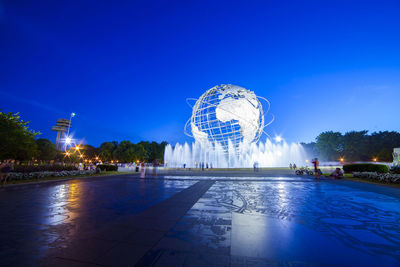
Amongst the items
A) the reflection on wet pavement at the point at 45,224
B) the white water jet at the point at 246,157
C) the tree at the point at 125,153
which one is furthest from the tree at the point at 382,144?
the tree at the point at 125,153

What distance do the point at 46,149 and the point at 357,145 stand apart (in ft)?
331

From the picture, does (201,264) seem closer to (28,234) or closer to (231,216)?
(231,216)

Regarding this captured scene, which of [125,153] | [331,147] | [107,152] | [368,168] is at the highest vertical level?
[331,147]

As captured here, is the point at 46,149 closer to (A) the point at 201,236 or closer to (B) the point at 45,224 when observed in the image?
(B) the point at 45,224

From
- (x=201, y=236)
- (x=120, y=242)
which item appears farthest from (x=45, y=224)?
(x=201, y=236)

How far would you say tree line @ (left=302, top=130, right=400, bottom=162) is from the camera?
61.9 meters

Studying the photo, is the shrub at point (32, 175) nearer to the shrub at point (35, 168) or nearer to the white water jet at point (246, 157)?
the shrub at point (35, 168)

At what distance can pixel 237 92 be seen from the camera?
2736 centimetres

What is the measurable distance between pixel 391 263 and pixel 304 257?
1.16 meters

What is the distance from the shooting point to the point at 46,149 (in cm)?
5494

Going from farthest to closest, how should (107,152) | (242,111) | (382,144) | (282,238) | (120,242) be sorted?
(107,152), (382,144), (242,111), (282,238), (120,242)

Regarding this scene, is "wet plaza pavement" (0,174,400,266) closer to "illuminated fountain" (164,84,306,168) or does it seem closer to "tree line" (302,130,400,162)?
"illuminated fountain" (164,84,306,168)

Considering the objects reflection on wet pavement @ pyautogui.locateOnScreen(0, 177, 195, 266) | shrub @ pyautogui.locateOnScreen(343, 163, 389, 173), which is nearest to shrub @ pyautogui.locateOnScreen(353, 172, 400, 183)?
shrub @ pyautogui.locateOnScreen(343, 163, 389, 173)

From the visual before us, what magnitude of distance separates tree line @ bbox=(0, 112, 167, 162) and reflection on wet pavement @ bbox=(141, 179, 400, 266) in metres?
29.2
